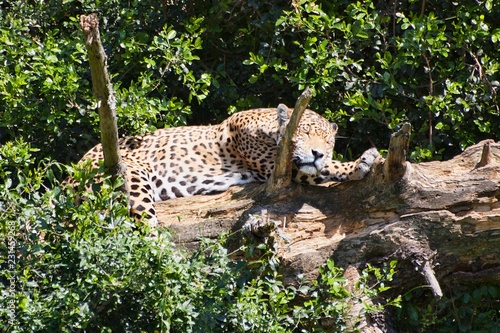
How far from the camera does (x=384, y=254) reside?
27.2ft

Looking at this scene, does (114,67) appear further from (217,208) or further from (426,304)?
(426,304)

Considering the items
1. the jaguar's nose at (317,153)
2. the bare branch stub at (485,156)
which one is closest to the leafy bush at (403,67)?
the jaguar's nose at (317,153)

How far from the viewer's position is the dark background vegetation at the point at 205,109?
290 inches

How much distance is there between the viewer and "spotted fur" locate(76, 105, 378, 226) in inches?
382

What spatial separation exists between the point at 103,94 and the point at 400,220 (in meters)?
2.93

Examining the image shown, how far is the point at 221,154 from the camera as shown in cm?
1068

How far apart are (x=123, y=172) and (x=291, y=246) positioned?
1.77 m

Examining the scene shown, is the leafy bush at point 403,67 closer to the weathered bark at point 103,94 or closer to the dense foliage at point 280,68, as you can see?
the dense foliage at point 280,68

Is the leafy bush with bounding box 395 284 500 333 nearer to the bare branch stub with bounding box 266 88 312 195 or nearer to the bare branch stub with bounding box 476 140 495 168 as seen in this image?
the bare branch stub with bounding box 476 140 495 168

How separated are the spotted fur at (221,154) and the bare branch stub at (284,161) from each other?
0.74 meters

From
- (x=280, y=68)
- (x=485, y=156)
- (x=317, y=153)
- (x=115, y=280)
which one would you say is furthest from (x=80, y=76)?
(x=485, y=156)

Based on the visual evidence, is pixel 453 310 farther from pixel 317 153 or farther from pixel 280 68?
pixel 280 68

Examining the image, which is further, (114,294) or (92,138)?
(92,138)

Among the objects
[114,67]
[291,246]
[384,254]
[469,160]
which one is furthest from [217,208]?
[114,67]
